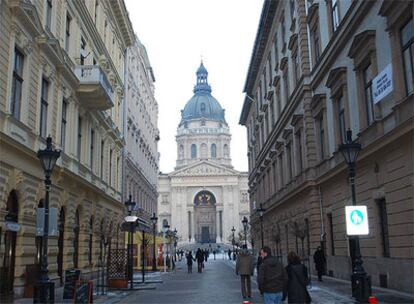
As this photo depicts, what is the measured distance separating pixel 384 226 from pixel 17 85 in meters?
13.7

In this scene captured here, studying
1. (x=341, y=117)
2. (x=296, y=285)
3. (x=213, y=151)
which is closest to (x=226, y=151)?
(x=213, y=151)

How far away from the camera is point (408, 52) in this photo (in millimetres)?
16469

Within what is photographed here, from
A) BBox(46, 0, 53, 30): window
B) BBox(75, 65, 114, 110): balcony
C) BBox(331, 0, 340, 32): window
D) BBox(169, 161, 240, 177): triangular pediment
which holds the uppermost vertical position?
BBox(169, 161, 240, 177): triangular pediment

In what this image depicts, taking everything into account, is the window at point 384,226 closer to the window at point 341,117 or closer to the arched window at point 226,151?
the window at point 341,117

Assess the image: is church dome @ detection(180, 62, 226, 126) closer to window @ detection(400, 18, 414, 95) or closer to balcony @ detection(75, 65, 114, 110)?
balcony @ detection(75, 65, 114, 110)

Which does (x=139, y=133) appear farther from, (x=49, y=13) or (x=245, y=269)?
(x=245, y=269)

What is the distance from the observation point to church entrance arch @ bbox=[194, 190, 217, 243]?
13275cm

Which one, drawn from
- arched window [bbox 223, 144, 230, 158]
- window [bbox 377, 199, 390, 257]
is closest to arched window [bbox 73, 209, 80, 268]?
window [bbox 377, 199, 390, 257]

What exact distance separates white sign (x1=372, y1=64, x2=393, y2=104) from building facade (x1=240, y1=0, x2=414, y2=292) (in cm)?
7

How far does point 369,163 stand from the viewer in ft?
65.6

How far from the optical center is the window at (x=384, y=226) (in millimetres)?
19073

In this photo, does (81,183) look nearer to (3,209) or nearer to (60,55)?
(60,55)

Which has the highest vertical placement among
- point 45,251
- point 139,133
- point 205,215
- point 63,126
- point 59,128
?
point 139,133

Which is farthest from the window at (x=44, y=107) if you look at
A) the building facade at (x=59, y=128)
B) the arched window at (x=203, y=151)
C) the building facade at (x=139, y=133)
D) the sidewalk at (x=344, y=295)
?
the arched window at (x=203, y=151)
